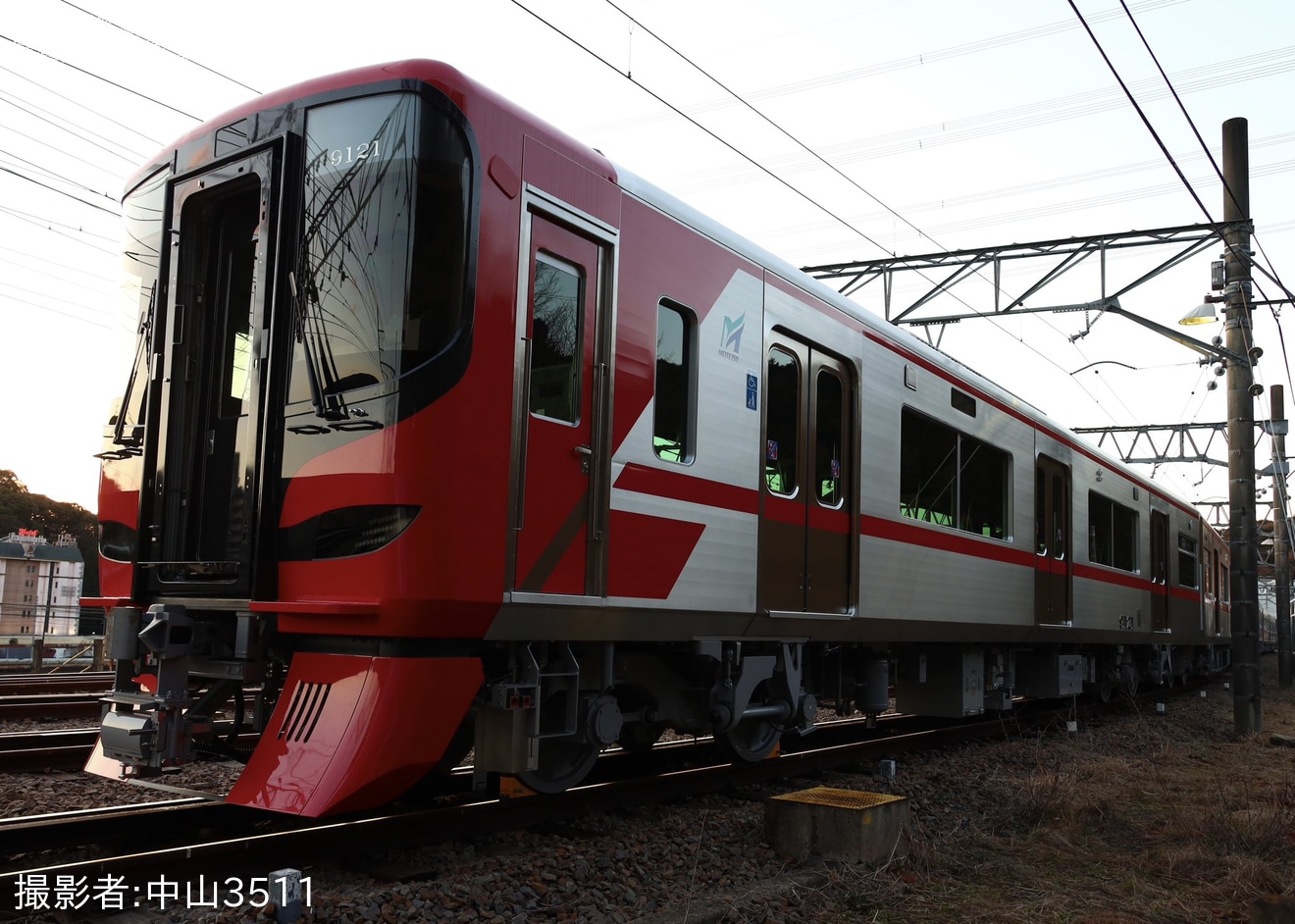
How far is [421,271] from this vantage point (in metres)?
4.73

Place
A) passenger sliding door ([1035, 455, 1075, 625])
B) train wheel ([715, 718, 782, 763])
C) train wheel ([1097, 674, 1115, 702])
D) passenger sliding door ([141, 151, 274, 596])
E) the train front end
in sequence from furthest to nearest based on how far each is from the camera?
train wheel ([1097, 674, 1115, 702]) → passenger sliding door ([1035, 455, 1075, 625]) → train wheel ([715, 718, 782, 763]) → passenger sliding door ([141, 151, 274, 596]) → the train front end

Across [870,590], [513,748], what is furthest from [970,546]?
[513,748]

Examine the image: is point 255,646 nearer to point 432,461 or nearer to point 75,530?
point 432,461

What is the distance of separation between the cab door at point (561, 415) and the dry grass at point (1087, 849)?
1.88 meters

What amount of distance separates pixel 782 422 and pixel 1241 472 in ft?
27.5

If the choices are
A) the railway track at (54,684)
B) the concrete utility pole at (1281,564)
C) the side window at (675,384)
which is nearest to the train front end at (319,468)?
the side window at (675,384)

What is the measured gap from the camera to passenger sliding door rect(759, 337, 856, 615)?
680 cm

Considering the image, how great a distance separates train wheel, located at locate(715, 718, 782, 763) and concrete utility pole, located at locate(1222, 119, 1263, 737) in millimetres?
8005

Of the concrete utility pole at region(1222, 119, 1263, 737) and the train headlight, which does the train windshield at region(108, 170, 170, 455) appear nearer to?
the train headlight

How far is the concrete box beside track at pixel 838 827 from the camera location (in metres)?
5.31

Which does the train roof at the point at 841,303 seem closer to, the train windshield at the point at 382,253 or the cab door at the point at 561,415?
the cab door at the point at 561,415

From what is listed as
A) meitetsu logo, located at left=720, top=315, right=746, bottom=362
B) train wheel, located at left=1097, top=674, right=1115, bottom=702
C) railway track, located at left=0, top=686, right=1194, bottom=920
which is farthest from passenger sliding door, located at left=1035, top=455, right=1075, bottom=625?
meitetsu logo, located at left=720, top=315, right=746, bottom=362

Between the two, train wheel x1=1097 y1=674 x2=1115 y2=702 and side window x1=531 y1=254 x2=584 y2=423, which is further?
train wheel x1=1097 y1=674 x2=1115 y2=702

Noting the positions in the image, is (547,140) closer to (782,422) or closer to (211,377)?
(211,377)
